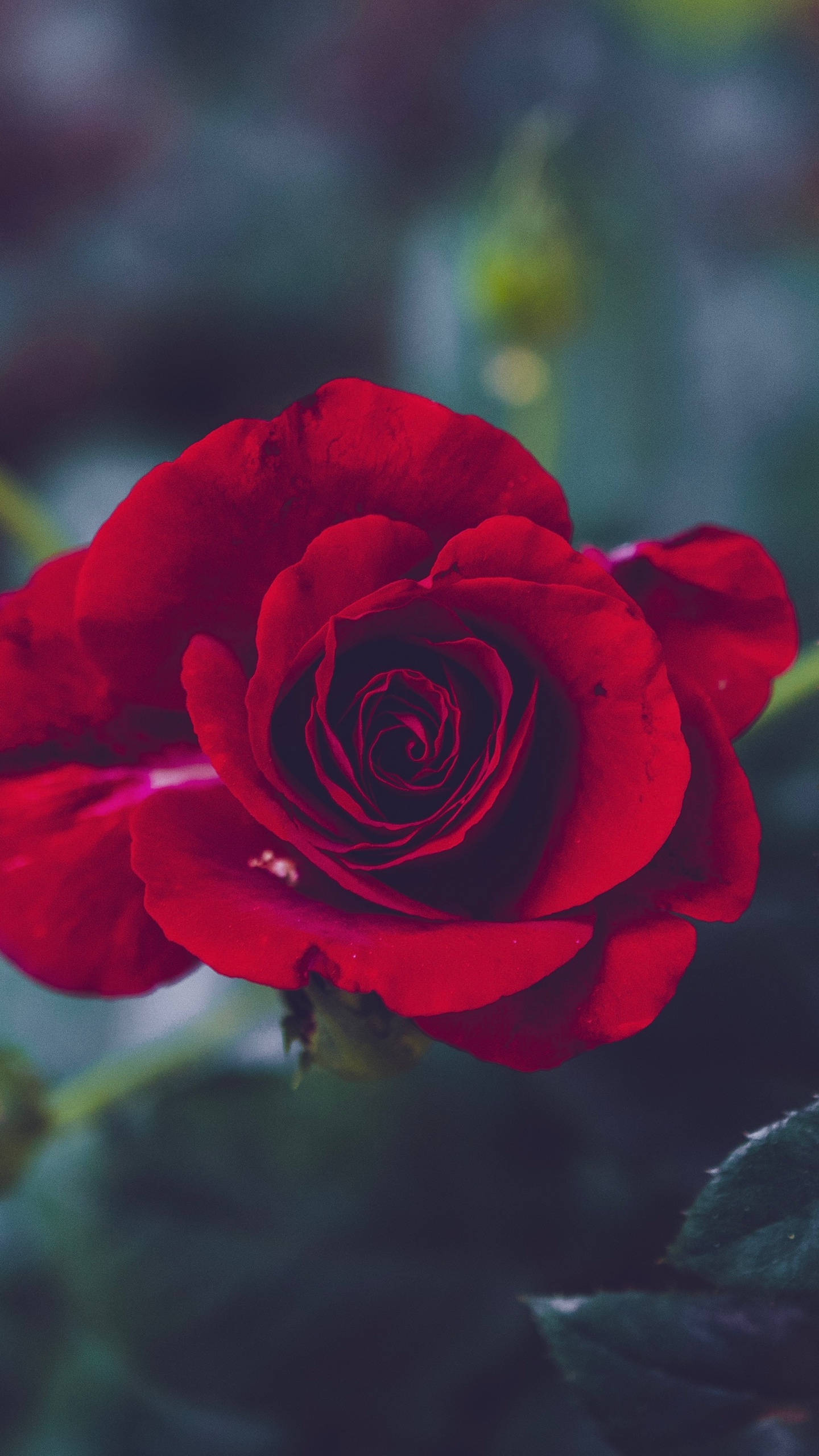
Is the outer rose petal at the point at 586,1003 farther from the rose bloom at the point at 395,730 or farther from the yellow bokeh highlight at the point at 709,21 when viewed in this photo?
the yellow bokeh highlight at the point at 709,21

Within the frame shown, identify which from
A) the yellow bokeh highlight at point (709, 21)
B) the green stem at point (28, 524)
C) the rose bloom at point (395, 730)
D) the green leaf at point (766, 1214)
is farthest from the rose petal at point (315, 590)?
the yellow bokeh highlight at point (709, 21)

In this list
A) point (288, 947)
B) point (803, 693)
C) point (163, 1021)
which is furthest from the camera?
point (163, 1021)

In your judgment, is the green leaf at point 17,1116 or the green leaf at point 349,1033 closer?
the green leaf at point 349,1033

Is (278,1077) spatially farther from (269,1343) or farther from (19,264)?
(19,264)

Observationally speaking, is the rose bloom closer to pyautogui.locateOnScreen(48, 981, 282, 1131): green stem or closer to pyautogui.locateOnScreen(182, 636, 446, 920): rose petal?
pyautogui.locateOnScreen(182, 636, 446, 920): rose petal

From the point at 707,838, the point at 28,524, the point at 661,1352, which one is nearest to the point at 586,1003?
the point at 707,838

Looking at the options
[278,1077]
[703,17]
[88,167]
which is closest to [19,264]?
[88,167]
